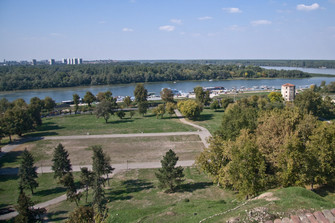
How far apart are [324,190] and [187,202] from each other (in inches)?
346

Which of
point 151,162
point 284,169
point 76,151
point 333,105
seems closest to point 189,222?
point 284,169

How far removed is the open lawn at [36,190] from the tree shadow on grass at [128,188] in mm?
4428

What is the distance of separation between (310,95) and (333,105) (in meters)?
7.32

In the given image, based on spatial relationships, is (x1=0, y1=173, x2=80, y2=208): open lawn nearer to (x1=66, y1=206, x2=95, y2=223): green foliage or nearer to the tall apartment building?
(x1=66, y1=206, x2=95, y2=223): green foliage

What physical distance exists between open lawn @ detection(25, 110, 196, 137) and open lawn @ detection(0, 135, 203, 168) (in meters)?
4.08

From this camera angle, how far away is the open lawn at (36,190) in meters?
20.1

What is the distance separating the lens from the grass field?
1144cm

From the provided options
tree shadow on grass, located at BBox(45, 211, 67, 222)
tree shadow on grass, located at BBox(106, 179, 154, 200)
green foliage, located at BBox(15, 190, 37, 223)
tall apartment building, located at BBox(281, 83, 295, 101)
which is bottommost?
tree shadow on grass, located at BBox(45, 211, 67, 222)

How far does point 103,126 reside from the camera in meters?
43.2

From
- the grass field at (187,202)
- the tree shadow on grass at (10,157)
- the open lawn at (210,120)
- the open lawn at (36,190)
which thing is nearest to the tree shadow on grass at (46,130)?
the tree shadow on grass at (10,157)

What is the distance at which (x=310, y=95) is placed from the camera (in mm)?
45500

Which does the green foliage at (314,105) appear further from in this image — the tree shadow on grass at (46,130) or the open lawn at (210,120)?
the tree shadow on grass at (46,130)

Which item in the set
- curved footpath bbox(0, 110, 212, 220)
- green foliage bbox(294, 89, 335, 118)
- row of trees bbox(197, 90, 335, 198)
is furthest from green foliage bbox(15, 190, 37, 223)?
green foliage bbox(294, 89, 335, 118)

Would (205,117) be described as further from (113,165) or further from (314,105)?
(113,165)
